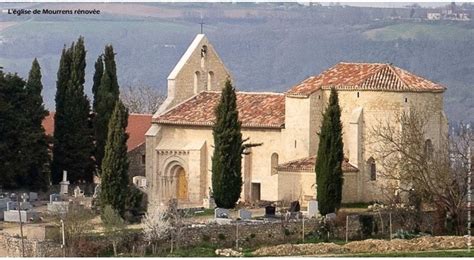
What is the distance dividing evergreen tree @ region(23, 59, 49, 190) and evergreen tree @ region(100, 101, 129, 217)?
6.73 m

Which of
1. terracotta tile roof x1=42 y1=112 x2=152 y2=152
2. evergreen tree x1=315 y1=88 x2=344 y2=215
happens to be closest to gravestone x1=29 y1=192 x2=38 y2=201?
terracotta tile roof x1=42 y1=112 x2=152 y2=152

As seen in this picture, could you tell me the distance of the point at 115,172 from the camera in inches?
2660

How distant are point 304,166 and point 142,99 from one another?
48777 millimetres

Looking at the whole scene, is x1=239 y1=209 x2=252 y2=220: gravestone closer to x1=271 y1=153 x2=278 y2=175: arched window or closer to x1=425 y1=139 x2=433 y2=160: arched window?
x1=425 y1=139 x2=433 y2=160: arched window

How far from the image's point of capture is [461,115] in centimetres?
12412

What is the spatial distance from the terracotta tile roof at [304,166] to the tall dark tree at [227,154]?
2166mm

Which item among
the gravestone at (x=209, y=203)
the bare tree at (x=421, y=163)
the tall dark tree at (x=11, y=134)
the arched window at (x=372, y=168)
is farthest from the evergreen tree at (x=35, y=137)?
the bare tree at (x=421, y=163)

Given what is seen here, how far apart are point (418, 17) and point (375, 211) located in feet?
255

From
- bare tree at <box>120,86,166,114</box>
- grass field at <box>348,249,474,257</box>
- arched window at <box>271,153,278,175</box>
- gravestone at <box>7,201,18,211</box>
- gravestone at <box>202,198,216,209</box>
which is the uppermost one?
bare tree at <box>120,86,166,114</box>

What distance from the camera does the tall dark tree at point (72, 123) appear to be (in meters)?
77.3

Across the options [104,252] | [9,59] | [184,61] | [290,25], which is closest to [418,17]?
[290,25]

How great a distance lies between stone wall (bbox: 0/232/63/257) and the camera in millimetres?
59094

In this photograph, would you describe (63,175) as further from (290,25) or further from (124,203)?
(290,25)

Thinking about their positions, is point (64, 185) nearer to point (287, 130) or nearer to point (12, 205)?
point (12, 205)
